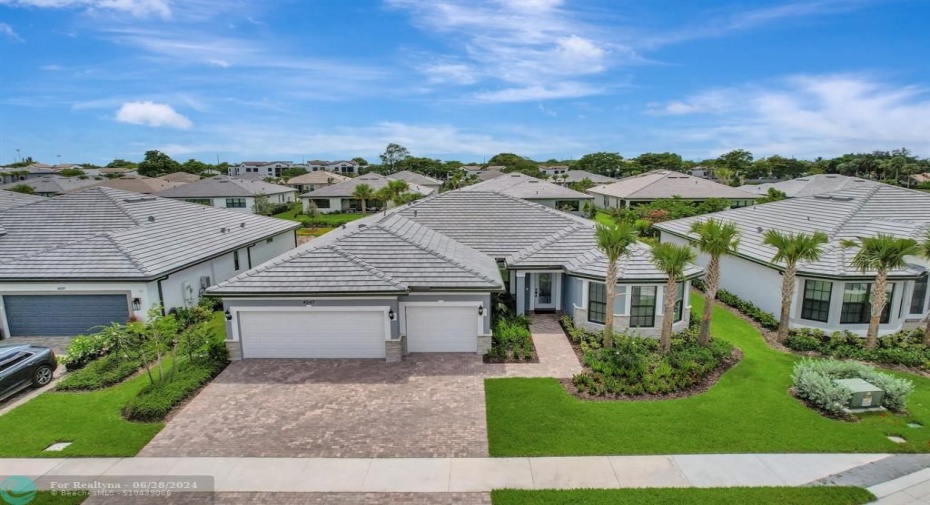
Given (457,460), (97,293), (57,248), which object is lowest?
(457,460)

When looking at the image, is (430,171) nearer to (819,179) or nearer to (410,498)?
(819,179)

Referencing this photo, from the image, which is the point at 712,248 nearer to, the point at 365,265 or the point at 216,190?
the point at 365,265

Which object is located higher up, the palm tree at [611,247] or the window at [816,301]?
the palm tree at [611,247]

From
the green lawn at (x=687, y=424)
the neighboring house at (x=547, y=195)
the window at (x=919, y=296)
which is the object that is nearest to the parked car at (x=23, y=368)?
the green lawn at (x=687, y=424)

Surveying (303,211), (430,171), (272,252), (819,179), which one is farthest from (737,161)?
(272,252)

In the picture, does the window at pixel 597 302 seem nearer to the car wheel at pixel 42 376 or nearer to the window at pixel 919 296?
the window at pixel 919 296
